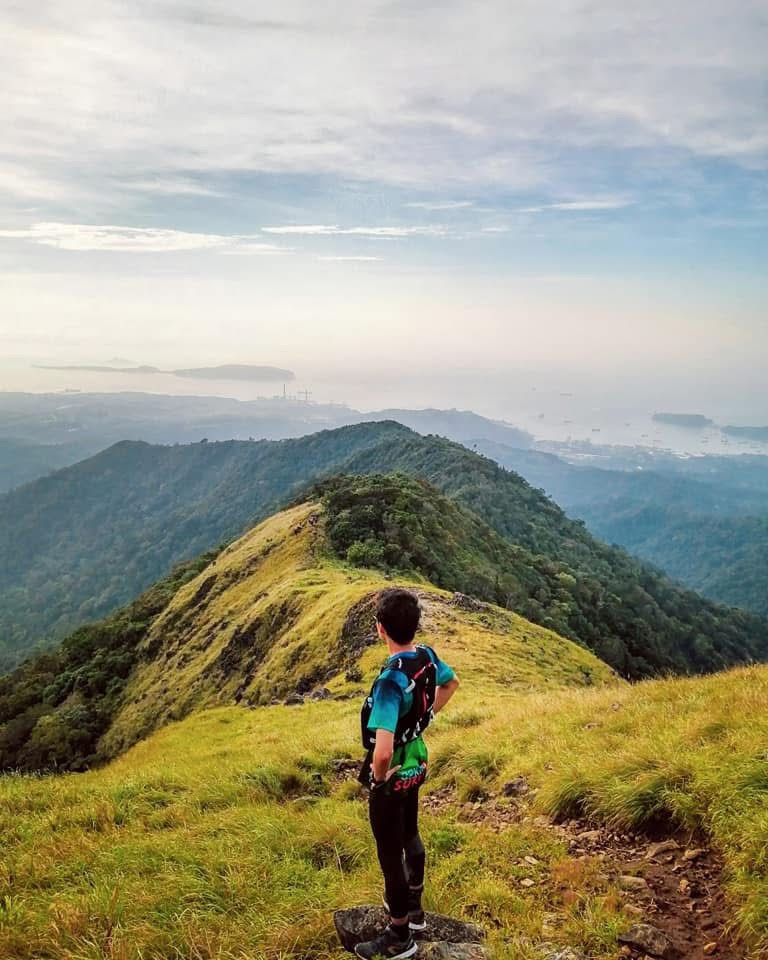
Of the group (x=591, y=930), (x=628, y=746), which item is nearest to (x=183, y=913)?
(x=591, y=930)

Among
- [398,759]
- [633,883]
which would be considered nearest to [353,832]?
[398,759]

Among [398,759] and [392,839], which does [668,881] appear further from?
[398,759]

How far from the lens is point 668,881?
6.43 meters

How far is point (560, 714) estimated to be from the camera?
11.6 meters

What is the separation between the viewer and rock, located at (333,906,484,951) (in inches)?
214

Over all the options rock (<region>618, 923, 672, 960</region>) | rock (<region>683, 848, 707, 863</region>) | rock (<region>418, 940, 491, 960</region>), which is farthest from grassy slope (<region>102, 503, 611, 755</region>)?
rock (<region>418, 940, 491, 960</region>)

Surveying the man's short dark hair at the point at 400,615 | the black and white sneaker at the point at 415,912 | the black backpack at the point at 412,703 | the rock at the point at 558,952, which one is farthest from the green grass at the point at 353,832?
the man's short dark hair at the point at 400,615

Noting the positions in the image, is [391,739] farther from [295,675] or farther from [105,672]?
[105,672]

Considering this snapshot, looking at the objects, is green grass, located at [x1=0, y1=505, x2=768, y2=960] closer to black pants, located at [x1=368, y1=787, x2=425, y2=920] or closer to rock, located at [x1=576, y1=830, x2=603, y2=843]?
rock, located at [x1=576, y1=830, x2=603, y2=843]

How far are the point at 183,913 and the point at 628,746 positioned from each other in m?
5.72

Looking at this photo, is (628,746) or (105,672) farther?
(105,672)

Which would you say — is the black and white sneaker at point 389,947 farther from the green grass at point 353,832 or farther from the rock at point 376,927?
the green grass at point 353,832

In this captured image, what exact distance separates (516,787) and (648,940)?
3869 mm

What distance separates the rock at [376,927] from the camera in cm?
543
